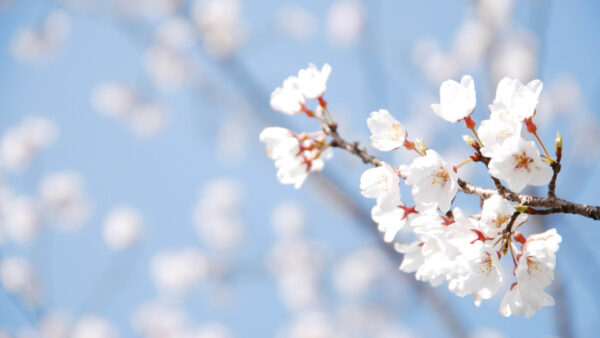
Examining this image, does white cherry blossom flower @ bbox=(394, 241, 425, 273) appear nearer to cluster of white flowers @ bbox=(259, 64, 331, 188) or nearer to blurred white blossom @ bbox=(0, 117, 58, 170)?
cluster of white flowers @ bbox=(259, 64, 331, 188)

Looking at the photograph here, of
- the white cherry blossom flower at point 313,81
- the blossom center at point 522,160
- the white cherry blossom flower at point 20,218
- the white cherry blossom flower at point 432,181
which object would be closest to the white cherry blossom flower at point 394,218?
the white cherry blossom flower at point 432,181

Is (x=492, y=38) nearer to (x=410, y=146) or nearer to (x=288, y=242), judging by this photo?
(x=410, y=146)

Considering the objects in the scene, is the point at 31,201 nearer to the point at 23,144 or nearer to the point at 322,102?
the point at 23,144

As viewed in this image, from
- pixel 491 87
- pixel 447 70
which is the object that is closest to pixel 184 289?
pixel 491 87

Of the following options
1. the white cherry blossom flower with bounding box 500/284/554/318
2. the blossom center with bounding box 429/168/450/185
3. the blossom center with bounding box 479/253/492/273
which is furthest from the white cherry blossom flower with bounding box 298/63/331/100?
the white cherry blossom flower with bounding box 500/284/554/318

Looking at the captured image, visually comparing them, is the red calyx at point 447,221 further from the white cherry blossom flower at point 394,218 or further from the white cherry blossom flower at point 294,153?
the white cherry blossom flower at point 294,153

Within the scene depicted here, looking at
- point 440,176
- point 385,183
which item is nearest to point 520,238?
point 440,176

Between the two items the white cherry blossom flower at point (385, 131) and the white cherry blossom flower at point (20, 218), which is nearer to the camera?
the white cherry blossom flower at point (385, 131)
